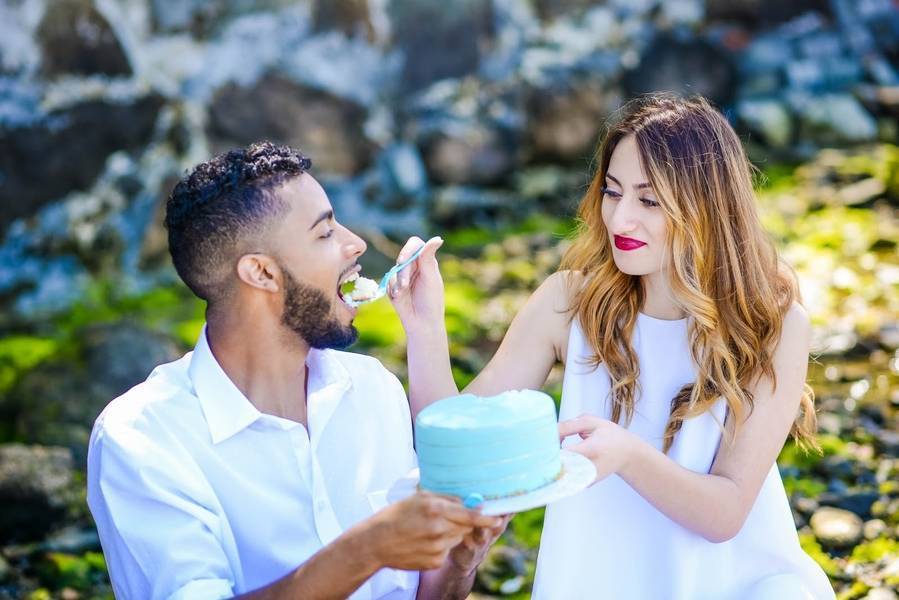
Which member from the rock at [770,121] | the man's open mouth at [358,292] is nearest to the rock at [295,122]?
the rock at [770,121]

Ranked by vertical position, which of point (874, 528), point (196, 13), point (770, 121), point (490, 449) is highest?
point (196, 13)

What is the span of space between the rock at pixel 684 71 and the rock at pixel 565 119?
1.47 feet

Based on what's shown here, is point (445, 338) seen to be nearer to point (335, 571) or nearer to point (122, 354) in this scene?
point (335, 571)

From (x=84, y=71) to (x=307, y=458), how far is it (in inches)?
199

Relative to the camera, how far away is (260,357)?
278cm

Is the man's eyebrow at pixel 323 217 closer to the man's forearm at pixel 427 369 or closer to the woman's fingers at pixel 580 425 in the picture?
the man's forearm at pixel 427 369

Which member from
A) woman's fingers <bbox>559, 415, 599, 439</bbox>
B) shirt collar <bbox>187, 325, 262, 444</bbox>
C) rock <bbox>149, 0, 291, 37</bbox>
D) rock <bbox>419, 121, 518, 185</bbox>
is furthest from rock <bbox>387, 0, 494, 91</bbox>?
woman's fingers <bbox>559, 415, 599, 439</bbox>

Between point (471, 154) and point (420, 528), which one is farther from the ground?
point (420, 528)

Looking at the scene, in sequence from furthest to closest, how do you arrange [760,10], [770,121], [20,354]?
[760,10], [770,121], [20,354]

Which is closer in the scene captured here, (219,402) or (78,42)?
(219,402)

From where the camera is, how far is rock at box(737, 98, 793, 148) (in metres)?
9.10

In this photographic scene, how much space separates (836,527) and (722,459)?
1657 millimetres

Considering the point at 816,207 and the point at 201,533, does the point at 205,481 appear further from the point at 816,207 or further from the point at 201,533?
the point at 816,207

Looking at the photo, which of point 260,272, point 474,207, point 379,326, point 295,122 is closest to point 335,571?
point 260,272
